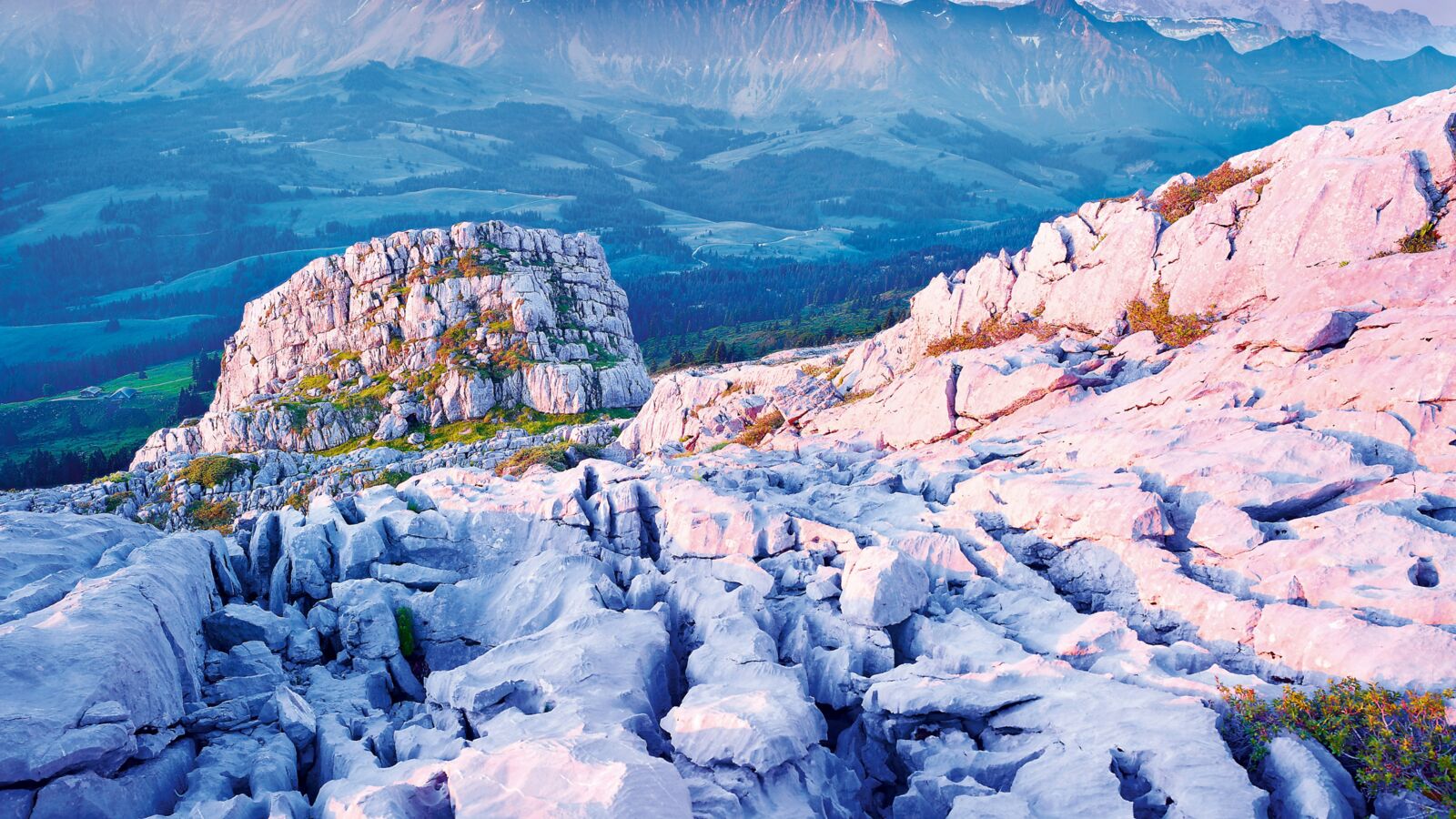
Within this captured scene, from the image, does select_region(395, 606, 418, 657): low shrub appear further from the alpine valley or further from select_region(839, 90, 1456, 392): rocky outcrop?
select_region(839, 90, 1456, 392): rocky outcrop

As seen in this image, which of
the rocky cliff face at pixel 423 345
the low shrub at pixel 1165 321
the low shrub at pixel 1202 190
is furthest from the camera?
the rocky cliff face at pixel 423 345

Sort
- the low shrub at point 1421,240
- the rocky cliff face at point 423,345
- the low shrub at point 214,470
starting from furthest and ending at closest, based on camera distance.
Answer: the rocky cliff face at point 423,345
the low shrub at point 214,470
the low shrub at point 1421,240

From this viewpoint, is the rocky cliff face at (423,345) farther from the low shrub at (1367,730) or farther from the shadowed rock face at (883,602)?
the low shrub at (1367,730)

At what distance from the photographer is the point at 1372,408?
88.7 feet

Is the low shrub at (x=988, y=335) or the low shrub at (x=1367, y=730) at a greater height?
the low shrub at (x=988, y=335)

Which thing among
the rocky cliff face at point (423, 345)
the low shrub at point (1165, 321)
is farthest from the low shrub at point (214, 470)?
the low shrub at point (1165, 321)

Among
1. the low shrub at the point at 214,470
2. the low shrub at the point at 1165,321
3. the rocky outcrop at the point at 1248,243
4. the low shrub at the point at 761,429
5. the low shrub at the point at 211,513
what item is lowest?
the low shrub at the point at 211,513

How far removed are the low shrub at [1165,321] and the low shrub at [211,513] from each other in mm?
70351

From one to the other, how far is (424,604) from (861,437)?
25798 millimetres

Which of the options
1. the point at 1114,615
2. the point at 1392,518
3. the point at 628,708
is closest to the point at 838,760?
the point at 628,708

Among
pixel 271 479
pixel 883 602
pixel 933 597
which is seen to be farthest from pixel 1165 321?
pixel 271 479

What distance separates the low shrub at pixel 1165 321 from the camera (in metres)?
40.1

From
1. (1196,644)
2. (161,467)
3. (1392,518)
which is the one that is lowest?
(161,467)

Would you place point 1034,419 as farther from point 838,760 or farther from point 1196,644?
point 838,760
